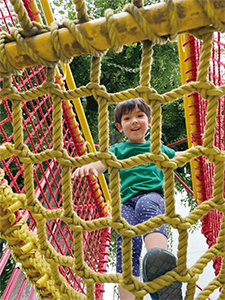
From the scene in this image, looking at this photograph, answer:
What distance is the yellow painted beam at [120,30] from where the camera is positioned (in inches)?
18.2

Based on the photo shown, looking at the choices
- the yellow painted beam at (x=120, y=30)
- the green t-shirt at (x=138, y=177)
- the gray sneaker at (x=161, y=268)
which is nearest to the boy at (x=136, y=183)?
the green t-shirt at (x=138, y=177)

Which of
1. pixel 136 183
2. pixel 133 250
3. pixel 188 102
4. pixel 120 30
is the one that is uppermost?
pixel 120 30

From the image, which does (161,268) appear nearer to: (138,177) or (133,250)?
(133,250)

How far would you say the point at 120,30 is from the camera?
1.60 ft

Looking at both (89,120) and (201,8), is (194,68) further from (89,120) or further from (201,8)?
(89,120)

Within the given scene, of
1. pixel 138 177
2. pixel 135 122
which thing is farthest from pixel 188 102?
pixel 138 177

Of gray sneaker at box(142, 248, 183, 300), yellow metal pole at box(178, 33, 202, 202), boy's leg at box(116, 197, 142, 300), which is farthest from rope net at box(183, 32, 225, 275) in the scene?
gray sneaker at box(142, 248, 183, 300)

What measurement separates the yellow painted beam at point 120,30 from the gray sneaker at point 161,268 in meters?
0.43

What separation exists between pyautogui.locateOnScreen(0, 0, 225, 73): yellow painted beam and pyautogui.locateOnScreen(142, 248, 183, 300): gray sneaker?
1.42 feet

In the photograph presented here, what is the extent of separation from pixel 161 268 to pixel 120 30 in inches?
18.5

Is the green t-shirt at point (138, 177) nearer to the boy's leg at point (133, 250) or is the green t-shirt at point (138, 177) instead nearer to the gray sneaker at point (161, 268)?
the boy's leg at point (133, 250)

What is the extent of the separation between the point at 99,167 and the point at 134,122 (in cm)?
25

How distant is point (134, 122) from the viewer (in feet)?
3.47

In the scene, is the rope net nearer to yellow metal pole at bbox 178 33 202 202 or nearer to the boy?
yellow metal pole at bbox 178 33 202 202
